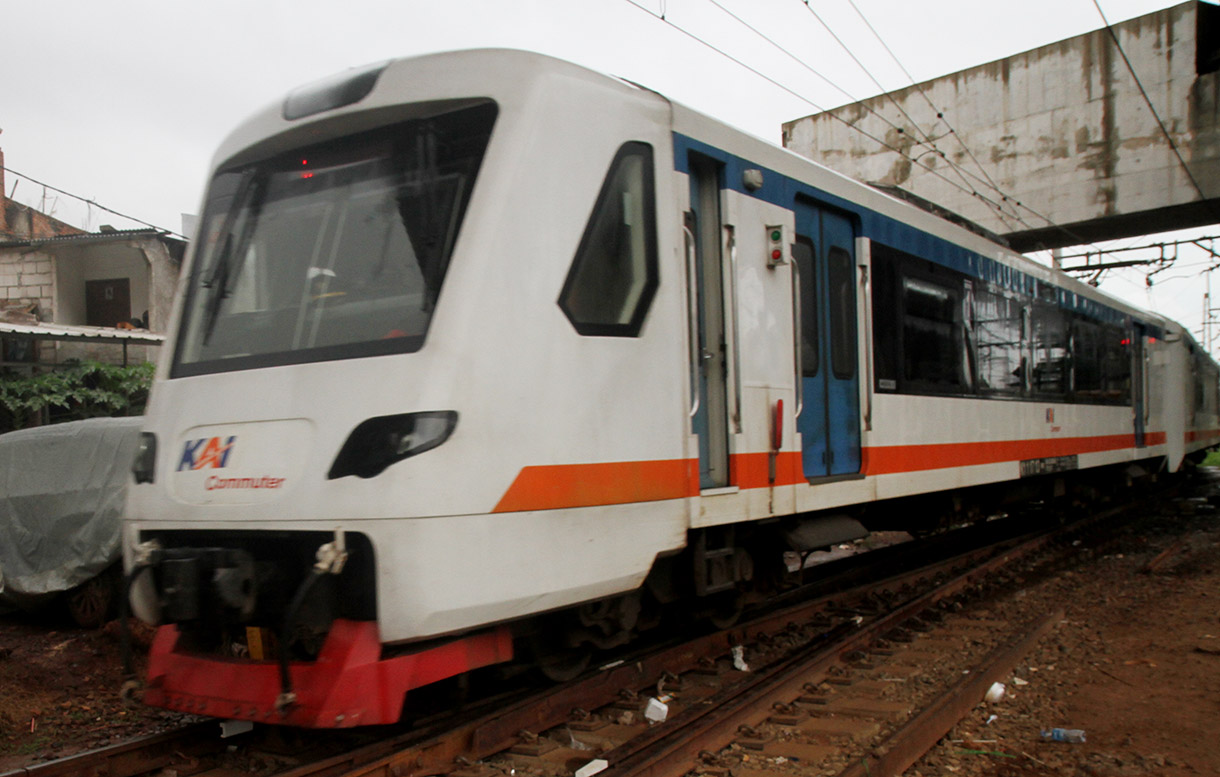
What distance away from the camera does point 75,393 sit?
12664mm

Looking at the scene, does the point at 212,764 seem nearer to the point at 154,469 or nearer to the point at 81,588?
the point at 154,469

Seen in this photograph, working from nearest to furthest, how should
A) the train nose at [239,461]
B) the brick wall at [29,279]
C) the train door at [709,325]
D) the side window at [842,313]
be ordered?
1. the train nose at [239,461]
2. the train door at [709,325]
3. the side window at [842,313]
4. the brick wall at [29,279]

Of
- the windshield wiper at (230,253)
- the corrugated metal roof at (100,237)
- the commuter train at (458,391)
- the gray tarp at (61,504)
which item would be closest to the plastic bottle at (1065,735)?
the commuter train at (458,391)

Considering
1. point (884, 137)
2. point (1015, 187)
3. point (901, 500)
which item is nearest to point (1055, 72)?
point (1015, 187)

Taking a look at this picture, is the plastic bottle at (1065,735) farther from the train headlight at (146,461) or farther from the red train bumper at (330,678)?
the train headlight at (146,461)

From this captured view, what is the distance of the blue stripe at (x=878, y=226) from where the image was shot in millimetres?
4852

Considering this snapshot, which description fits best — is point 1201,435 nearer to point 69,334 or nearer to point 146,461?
point 69,334

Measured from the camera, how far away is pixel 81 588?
6832 mm

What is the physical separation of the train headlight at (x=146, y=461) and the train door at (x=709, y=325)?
2552mm

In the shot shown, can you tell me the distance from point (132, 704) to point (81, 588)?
2.33 meters

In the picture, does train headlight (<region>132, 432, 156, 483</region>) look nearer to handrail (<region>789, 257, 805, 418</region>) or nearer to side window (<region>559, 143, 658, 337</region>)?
side window (<region>559, 143, 658, 337</region>)

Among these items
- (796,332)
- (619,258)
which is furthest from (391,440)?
(796,332)

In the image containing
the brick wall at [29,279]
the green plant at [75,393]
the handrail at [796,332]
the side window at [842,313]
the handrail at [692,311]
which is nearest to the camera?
the handrail at [692,311]

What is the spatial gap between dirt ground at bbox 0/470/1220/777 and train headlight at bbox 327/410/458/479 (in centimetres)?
219
